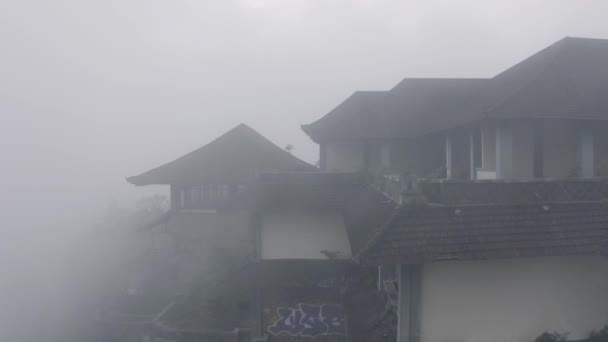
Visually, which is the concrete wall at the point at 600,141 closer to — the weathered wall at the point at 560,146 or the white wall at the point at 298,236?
the weathered wall at the point at 560,146

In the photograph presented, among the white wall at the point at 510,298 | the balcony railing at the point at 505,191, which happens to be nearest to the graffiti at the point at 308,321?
the white wall at the point at 510,298

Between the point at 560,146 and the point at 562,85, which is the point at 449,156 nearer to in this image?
the point at 560,146

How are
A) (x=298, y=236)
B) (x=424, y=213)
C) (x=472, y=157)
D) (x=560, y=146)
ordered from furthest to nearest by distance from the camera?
(x=472, y=157) < (x=298, y=236) < (x=560, y=146) < (x=424, y=213)

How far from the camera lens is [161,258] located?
2264cm

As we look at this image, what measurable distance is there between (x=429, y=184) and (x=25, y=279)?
27.5 metres

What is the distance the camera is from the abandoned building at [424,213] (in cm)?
724

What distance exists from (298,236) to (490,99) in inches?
279

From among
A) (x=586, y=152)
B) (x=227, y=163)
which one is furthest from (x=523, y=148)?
(x=227, y=163)

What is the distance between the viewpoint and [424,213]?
Answer: 7211 millimetres

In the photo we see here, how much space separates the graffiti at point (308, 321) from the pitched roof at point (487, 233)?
7.12 meters

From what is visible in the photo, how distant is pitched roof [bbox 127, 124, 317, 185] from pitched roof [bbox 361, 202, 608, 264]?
14482mm

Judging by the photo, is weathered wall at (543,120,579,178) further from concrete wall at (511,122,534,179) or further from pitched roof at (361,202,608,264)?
pitched roof at (361,202,608,264)

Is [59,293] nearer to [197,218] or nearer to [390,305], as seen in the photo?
[197,218]

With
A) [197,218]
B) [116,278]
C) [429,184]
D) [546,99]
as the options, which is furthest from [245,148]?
[429,184]
